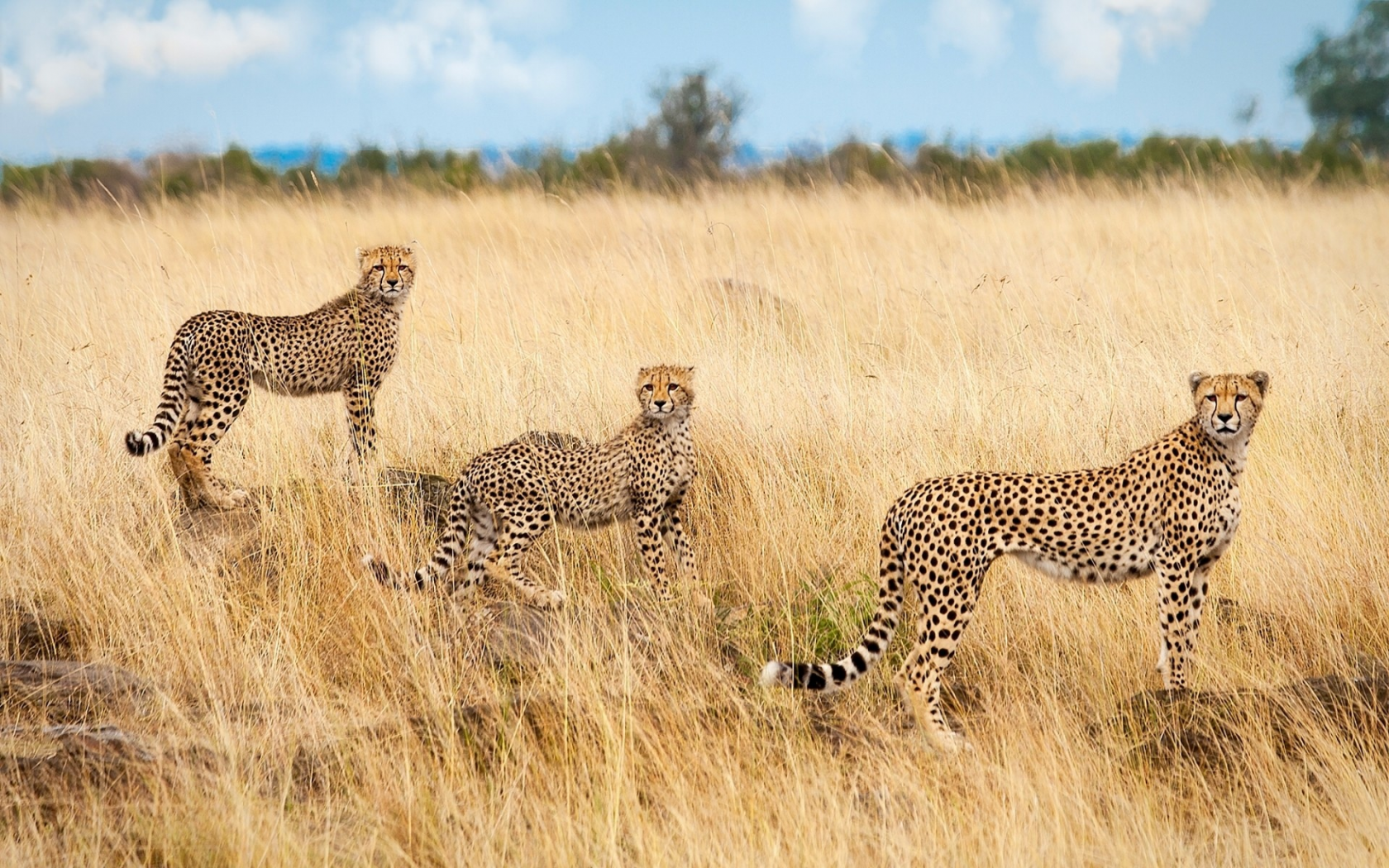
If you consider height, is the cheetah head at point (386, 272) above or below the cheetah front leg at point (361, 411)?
above

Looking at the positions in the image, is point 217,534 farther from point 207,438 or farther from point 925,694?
point 925,694

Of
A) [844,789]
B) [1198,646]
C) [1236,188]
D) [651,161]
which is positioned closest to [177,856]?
[844,789]

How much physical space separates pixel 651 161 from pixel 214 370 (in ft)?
43.3

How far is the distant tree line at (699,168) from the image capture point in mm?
12562

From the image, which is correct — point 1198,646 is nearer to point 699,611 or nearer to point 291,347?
Result: point 699,611

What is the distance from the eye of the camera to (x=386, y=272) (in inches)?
206

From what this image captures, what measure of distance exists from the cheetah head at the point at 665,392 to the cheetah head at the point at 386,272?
1330 mm

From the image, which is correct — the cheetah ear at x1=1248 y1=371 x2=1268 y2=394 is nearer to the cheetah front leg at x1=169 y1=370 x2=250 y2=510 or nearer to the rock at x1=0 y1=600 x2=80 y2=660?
the cheetah front leg at x1=169 y1=370 x2=250 y2=510

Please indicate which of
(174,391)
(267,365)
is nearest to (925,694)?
(267,365)

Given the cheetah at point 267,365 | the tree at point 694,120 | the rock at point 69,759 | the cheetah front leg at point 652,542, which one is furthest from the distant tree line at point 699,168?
the rock at point 69,759

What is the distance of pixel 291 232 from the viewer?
10.2 meters

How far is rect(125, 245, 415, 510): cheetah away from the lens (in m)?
4.82

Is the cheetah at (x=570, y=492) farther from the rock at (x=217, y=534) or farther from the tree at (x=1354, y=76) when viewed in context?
the tree at (x=1354, y=76)

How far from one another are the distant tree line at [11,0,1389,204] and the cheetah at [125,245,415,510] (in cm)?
523
